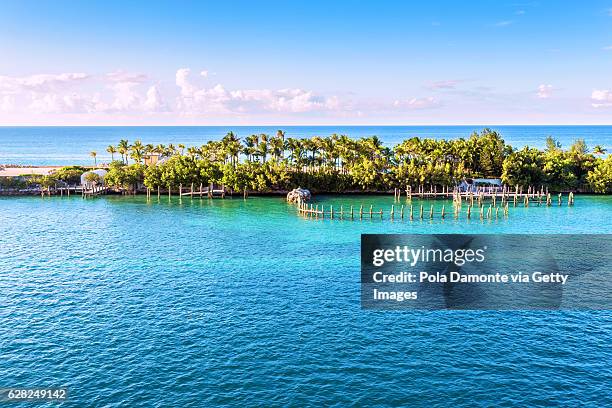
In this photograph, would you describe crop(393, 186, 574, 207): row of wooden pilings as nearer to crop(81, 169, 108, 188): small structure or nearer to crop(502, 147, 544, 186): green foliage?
crop(502, 147, 544, 186): green foliage

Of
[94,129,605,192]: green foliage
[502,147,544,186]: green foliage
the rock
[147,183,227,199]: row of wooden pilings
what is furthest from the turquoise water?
[502,147,544,186]: green foliage

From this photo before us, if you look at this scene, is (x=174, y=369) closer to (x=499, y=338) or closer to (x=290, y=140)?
(x=499, y=338)

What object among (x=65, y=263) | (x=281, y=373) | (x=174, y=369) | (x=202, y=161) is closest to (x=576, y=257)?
(x=281, y=373)

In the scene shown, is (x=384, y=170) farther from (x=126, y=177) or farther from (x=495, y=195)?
(x=126, y=177)

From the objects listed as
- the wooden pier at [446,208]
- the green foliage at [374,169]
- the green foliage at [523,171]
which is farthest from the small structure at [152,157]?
the green foliage at [523,171]

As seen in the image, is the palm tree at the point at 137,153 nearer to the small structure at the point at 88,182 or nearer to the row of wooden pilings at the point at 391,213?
the small structure at the point at 88,182

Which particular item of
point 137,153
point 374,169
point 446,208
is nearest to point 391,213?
point 446,208
